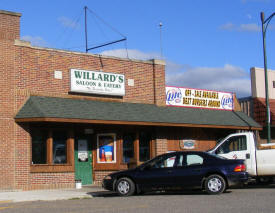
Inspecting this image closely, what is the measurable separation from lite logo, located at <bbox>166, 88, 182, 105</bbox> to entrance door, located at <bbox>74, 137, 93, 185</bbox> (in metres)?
5.22

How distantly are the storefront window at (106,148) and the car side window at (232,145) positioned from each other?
5226mm

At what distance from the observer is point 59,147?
20547 millimetres

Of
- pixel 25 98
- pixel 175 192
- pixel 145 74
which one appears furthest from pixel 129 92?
pixel 175 192

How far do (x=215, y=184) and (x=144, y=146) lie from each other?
7.98 metres

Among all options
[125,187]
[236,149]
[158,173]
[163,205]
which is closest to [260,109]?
[236,149]

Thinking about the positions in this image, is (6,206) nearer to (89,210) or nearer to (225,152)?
(89,210)

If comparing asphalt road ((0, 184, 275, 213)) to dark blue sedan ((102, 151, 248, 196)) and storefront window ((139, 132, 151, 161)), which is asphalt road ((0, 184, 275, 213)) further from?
storefront window ((139, 132, 151, 161))

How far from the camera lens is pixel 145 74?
2392 cm

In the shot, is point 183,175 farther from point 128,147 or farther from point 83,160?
point 128,147

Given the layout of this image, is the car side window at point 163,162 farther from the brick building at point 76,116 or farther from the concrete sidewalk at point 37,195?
the brick building at point 76,116

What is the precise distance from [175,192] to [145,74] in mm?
7977

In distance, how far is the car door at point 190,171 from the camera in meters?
15.8

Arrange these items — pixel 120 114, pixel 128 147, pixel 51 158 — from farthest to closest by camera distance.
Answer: pixel 128 147 < pixel 120 114 < pixel 51 158

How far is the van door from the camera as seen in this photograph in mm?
18428
